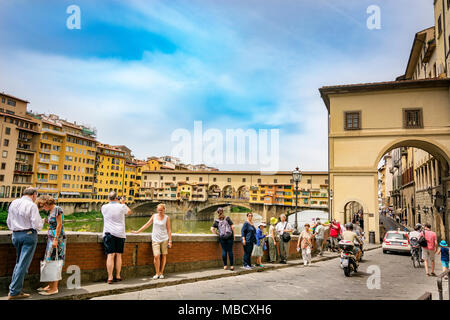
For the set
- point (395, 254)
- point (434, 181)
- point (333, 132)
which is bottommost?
point (395, 254)

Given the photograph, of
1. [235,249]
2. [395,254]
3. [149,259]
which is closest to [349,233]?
[235,249]

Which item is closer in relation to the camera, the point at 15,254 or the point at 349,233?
the point at 15,254

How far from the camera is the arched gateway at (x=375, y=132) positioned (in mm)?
21844

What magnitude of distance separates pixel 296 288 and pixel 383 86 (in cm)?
2044


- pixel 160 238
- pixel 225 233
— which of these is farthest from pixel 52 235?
pixel 225 233

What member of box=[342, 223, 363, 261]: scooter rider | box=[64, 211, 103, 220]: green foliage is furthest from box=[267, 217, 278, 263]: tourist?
box=[64, 211, 103, 220]: green foliage

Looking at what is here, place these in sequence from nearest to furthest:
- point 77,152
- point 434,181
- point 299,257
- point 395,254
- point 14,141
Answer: point 299,257 < point 395,254 < point 434,181 < point 14,141 < point 77,152

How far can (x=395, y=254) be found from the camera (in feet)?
53.9

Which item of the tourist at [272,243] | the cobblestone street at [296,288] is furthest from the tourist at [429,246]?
the tourist at [272,243]

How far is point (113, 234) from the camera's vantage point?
5855 millimetres

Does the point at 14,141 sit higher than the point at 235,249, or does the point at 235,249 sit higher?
the point at 14,141

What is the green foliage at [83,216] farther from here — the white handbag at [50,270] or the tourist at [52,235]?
the white handbag at [50,270]

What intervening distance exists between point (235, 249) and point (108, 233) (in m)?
4.50

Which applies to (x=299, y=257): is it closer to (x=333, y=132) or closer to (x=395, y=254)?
(x=395, y=254)
